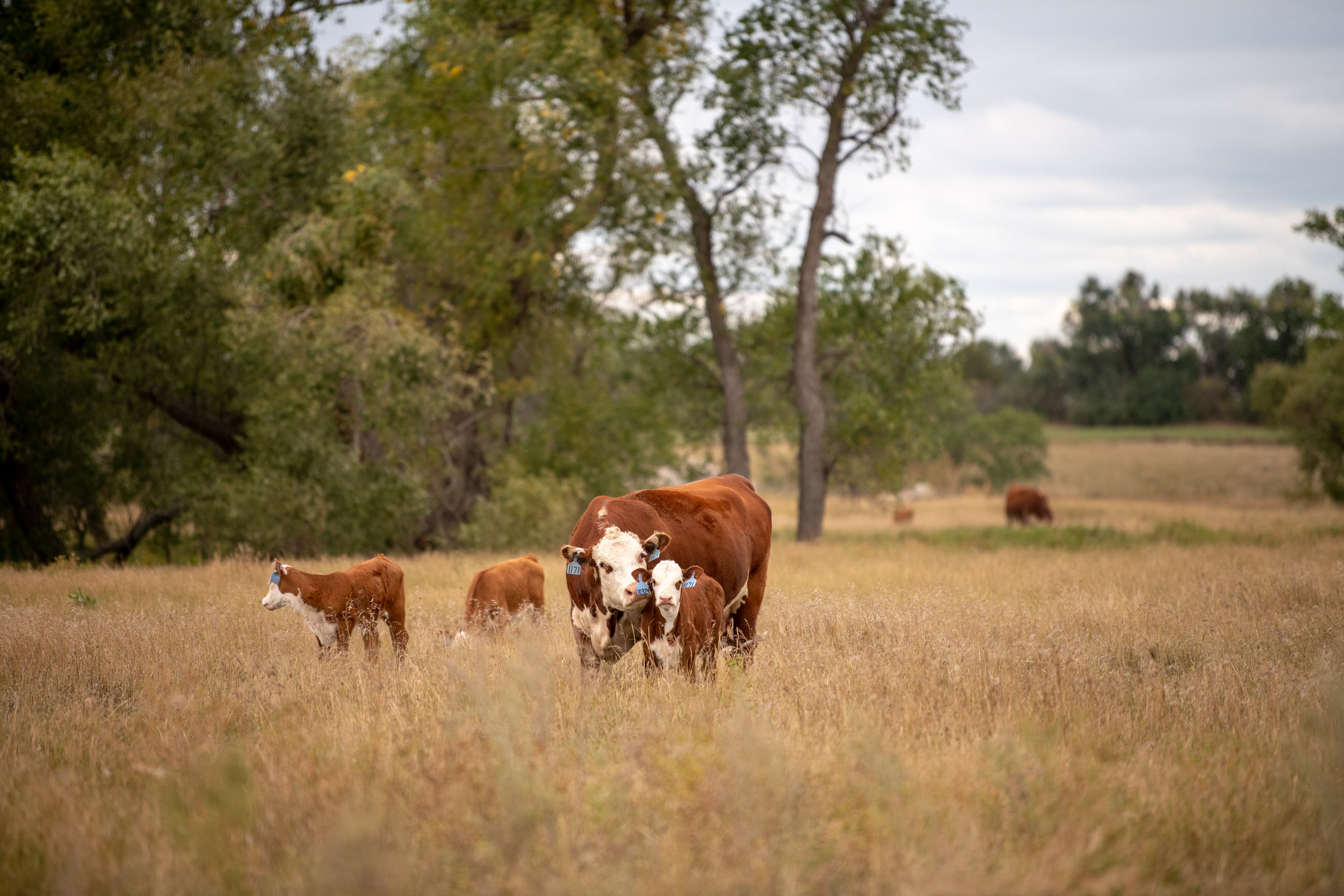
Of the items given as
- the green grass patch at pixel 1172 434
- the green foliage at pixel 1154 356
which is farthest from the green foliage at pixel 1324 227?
the green foliage at pixel 1154 356

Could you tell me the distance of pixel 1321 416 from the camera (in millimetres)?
31688

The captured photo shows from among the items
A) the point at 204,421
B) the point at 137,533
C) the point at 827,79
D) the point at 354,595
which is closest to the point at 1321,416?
the point at 827,79

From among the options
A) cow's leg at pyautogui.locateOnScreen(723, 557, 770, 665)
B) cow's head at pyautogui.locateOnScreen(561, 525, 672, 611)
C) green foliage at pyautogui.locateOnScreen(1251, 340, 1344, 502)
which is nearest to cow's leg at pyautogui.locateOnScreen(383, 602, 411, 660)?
cow's head at pyautogui.locateOnScreen(561, 525, 672, 611)

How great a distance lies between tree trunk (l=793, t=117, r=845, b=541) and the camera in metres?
19.4

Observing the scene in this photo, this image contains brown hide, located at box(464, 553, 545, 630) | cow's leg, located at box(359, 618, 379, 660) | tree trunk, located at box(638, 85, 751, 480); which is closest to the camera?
cow's leg, located at box(359, 618, 379, 660)

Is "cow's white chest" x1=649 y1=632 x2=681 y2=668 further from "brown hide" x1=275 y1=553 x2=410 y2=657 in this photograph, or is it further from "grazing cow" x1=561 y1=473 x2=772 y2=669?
"brown hide" x1=275 y1=553 x2=410 y2=657

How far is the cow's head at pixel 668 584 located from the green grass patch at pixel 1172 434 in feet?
232

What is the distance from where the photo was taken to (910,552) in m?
17.3

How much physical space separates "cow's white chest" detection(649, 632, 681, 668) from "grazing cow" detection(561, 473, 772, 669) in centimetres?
24

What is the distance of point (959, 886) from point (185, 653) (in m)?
6.59

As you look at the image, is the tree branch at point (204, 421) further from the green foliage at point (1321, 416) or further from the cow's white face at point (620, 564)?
the green foliage at point (1321, 416)

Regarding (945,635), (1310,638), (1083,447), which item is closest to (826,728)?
(945,635)

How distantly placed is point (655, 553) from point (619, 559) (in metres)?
0.28

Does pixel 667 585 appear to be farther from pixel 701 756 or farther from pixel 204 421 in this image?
pixel 204 421
